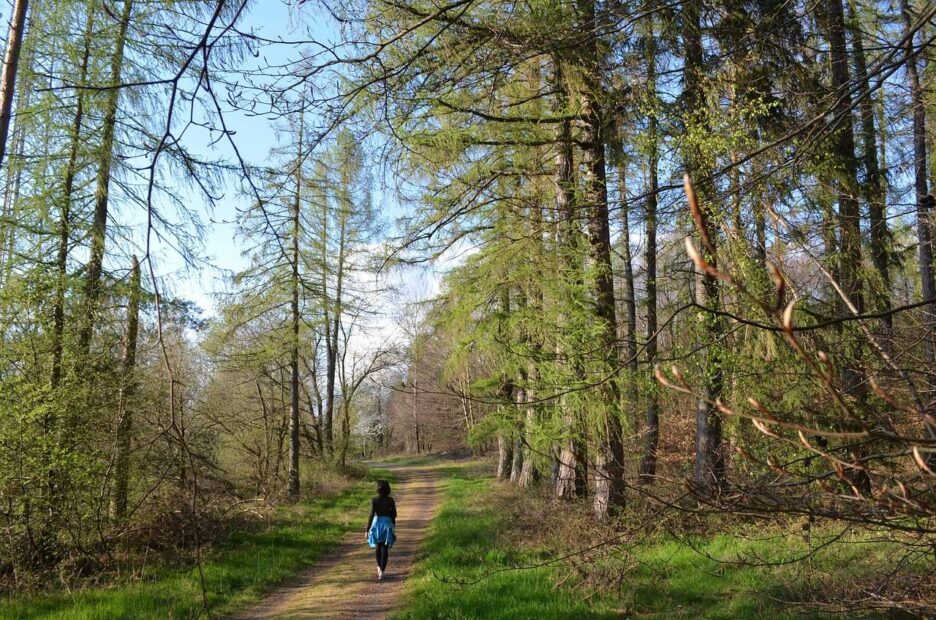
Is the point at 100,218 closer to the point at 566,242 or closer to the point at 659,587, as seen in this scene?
the point at 566,242

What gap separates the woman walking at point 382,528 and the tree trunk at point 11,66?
6.84 m

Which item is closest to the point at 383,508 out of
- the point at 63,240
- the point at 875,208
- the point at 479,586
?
the point at 479,586

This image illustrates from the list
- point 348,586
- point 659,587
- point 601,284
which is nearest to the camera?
point 659,587

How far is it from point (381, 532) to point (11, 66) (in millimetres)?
7358

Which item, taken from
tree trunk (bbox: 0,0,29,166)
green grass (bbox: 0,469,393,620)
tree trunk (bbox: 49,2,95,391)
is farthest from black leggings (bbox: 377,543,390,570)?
tree trunk (bbox: 0,0,29,166)

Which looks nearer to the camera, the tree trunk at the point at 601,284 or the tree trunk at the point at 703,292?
the tree trunk at the point at 703,292

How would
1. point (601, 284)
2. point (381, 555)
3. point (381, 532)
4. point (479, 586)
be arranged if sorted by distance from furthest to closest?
point (601, 284) → point (381, 532) → point (381, 555) → point (479, 586)

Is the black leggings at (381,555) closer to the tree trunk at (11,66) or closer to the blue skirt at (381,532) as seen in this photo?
the blue skirt at (381,532)

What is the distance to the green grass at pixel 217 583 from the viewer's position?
6.21 meters

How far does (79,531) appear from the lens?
24.6 feet

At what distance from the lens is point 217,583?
7.70 meters

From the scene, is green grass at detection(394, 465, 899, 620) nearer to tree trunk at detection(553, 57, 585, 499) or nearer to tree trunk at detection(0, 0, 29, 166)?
tree trunk at detection(553, 57, 585, 499)

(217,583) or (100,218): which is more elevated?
(100,218)

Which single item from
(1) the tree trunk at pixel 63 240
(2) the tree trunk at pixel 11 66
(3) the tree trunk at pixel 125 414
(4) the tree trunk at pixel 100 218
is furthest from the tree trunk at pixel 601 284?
(1) the tree trunk at pixel 63 240
